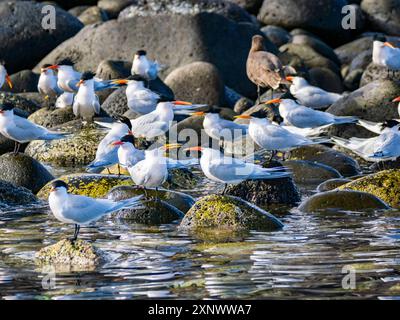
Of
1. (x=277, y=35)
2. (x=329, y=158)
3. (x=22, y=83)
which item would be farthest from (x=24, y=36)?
(x=329, y=158)

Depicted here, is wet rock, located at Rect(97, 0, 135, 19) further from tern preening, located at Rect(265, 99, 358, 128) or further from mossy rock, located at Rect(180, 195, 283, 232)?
mossy rock, located at Rect(180, 195, 283, 232)

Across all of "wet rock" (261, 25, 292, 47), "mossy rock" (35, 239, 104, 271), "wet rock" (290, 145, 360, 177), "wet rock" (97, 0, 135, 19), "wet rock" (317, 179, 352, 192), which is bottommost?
"wet rock" (290, 145, 360, 177)

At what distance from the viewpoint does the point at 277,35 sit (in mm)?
22875

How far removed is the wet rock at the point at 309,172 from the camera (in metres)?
11.9

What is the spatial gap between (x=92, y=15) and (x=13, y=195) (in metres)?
14.4

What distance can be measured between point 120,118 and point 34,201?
175 centimetres

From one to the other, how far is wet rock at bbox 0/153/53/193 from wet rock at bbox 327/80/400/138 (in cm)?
515

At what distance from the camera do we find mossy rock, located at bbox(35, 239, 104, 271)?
7.68 meters

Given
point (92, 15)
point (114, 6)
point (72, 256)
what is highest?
point (114, 6)

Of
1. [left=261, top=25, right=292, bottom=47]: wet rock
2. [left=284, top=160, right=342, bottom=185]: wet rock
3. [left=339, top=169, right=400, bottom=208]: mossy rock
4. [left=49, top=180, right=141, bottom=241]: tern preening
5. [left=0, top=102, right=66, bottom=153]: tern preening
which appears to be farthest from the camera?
[left=261, top=25, right=292, bottom=47]: wet rock

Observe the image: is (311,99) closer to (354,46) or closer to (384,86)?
(384,86)

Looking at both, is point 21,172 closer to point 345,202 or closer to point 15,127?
point 15,127

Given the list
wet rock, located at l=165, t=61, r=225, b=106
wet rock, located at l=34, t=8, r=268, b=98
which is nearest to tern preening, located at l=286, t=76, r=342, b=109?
wet rock, located at l=165, t=61, r=225, b=106
